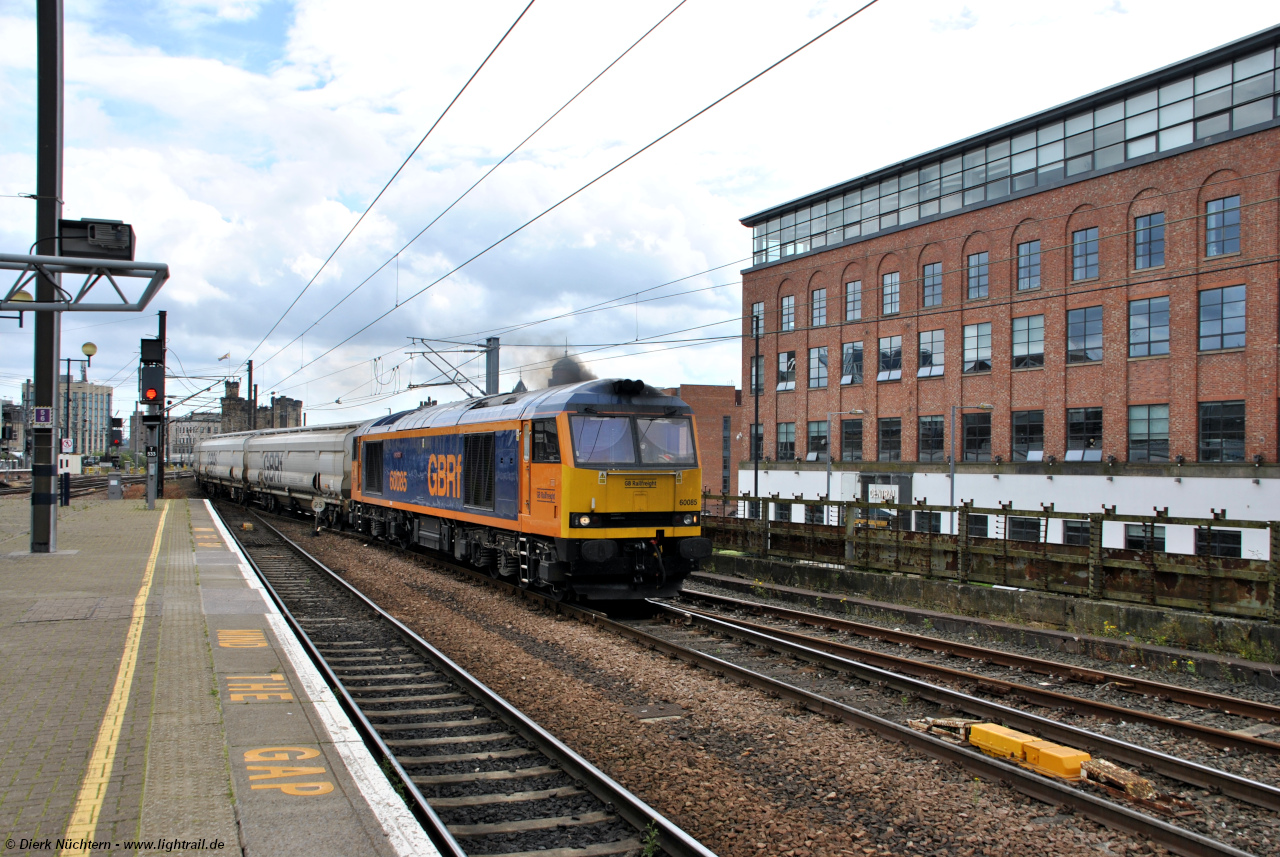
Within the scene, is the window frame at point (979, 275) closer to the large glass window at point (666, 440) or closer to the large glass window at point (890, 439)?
the large glass window at point (890, 439)

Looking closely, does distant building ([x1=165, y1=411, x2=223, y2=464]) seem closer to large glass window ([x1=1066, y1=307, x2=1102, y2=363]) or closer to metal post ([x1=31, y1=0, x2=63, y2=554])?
metal post ([x1=31, y1=0, x2=63, y2=554])

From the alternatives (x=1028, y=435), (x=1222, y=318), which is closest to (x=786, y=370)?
(x=1028, y=435)

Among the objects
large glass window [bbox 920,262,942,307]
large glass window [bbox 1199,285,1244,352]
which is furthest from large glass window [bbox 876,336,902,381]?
large glass window [bbox 1199,285,1244,352]

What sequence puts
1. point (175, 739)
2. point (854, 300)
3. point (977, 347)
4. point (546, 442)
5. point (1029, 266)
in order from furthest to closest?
point (854, 300)
point (977, 347)
point (1029, 266)
point (546, 442)
point (175, 739)

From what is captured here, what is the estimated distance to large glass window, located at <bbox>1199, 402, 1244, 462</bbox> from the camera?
28625mm

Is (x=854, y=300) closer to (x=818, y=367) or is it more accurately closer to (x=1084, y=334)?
(x=818, y=367)

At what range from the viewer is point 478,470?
1562 centimetres

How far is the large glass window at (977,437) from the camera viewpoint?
3662 centimetres

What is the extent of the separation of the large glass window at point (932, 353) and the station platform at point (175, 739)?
32553 millimetres

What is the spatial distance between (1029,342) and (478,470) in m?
27.2

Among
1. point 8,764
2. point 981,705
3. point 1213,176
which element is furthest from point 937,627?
point 1213,176

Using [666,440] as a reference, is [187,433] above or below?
above

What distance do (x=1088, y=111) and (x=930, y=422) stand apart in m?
13.9

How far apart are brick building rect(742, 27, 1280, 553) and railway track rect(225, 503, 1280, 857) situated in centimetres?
2342
